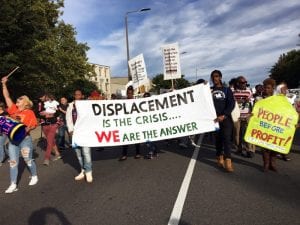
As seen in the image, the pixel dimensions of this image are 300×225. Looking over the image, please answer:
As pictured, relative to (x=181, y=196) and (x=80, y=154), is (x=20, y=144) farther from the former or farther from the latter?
(x=181, y=196)

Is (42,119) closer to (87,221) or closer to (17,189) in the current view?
(17,189)

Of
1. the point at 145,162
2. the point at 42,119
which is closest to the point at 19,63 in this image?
the point at 42,119

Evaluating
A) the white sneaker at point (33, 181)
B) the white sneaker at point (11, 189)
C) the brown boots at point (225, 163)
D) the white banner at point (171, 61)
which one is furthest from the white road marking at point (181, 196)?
the white banner at point (171, 61)

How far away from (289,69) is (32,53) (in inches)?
2741

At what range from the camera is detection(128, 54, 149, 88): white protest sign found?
16.8 m

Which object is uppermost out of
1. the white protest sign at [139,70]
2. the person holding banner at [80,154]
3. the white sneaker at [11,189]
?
the white protest sign at [139,70]

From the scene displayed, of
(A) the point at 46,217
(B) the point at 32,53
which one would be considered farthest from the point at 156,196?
(B) the point at 32,53

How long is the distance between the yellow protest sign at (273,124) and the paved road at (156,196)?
555 millimetres

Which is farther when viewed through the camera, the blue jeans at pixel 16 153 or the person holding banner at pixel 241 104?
the person holding banner at pixel 241 104

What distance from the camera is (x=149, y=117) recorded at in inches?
353

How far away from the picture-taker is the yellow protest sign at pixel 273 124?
25.7 ft

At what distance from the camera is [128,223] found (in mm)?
5012

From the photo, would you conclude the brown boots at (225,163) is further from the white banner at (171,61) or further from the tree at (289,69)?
the tree at (289,69)

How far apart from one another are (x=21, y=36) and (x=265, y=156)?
22.0 meters
